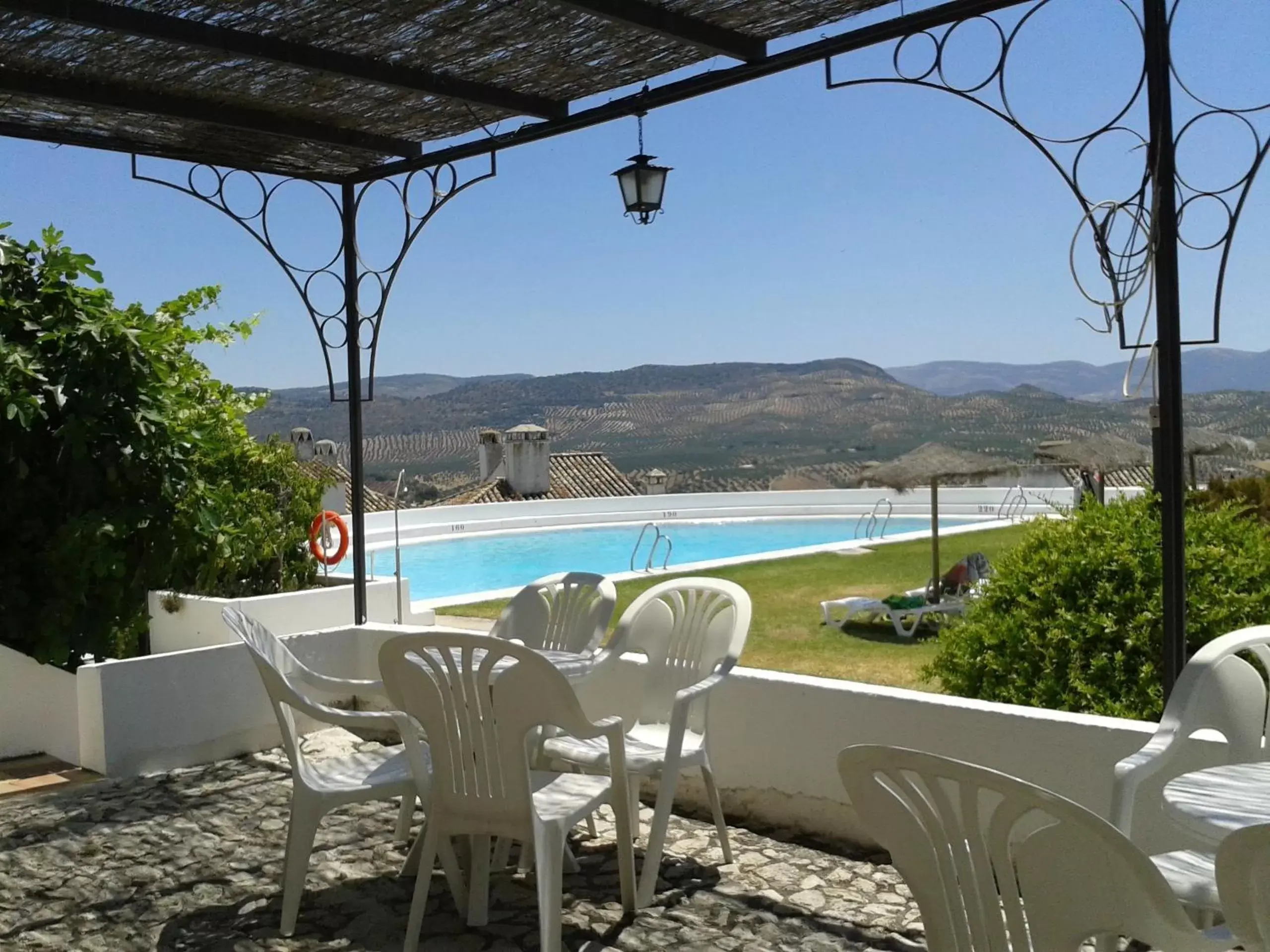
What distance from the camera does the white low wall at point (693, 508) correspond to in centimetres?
2161

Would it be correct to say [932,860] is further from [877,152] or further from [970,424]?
[877,152]

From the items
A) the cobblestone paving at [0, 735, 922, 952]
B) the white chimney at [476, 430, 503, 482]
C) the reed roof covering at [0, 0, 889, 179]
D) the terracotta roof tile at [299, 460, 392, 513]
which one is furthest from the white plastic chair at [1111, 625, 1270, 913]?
the white chimney at [476, 430, 503, 482]

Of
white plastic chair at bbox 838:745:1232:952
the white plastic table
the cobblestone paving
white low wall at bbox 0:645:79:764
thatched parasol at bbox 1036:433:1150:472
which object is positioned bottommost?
the cobblestone paving

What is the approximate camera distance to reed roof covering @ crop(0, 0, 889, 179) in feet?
13.7

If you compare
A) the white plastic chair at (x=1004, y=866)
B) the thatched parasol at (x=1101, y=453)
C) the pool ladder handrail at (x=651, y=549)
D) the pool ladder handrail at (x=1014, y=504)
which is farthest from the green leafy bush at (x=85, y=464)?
the pool ladder handrail at (x=1014, y=504)

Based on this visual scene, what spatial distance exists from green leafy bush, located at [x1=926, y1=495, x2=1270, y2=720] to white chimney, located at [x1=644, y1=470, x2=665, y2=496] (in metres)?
21.9

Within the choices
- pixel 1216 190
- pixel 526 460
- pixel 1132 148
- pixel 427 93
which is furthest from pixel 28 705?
pixel 526 460

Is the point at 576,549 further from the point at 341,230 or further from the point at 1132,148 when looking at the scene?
the point at 1132,148

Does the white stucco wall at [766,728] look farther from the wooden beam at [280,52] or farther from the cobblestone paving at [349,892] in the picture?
the wooden beam at [280,52]

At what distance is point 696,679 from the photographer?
14.3 feet

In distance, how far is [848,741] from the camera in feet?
13.8

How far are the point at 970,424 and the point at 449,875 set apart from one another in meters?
66.0

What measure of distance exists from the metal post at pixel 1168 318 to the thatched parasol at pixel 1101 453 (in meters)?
9.67

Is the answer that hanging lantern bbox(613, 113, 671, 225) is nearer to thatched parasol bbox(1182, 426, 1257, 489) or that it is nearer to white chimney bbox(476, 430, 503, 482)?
thatched parasol bbox(1182, 426, 1257, 489)
